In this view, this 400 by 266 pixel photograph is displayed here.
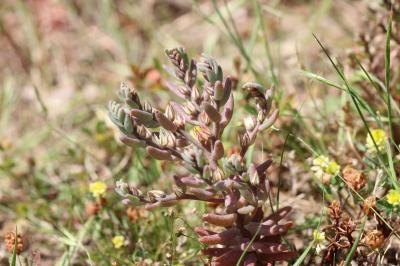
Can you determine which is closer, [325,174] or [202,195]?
[202,195]

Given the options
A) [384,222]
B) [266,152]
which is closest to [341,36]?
[266,152]

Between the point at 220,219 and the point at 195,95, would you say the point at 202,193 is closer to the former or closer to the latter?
the point at 220,219

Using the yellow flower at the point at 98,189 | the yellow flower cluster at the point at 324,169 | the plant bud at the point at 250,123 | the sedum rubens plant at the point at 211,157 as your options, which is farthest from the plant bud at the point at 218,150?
the yellow flower at the point at 98,189

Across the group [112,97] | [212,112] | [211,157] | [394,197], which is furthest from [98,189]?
[112,97]

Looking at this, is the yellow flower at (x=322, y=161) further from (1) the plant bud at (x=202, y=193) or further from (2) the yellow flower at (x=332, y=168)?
(1) the plant bud at (x=202, y=193)

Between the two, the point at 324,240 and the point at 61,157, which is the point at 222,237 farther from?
the point at 61,157

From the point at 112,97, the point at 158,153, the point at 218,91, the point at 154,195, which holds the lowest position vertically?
the point at 154,195

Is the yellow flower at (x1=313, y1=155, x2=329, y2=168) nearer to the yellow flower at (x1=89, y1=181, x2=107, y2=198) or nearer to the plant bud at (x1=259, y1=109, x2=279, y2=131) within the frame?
the plant bud at (x1=259, y1=109, x2=279, y2=131)

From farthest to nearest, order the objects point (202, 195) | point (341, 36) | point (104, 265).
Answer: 1. point (341, 36)
2. point (104, 265)
3. point (202, 195)
